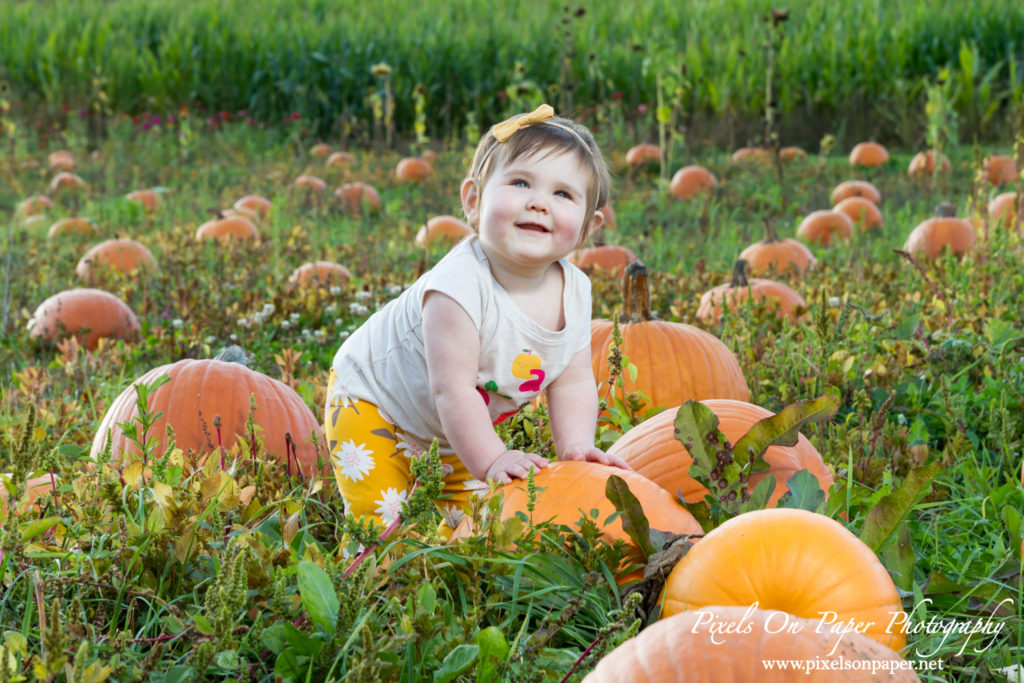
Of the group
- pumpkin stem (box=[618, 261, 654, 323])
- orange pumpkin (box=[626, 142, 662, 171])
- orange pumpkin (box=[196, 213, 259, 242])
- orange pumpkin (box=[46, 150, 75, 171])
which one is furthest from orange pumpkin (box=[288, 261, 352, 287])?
orange pumpkin (box=[46, 150, 75, 171])

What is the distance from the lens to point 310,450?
3.00 metres

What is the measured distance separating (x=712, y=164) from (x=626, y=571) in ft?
30.7

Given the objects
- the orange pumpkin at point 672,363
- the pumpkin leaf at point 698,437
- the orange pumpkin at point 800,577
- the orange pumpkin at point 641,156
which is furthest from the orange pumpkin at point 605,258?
the orange pumpkin at point 641,156

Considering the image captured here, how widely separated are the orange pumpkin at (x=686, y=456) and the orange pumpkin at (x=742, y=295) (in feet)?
6.11

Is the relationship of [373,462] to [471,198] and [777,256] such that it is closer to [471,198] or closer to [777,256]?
[471,198]

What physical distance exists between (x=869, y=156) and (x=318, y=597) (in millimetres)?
10621

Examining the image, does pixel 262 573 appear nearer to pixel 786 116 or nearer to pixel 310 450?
pixel 310 450

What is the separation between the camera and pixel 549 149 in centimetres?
245

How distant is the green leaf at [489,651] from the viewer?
1.61 metres

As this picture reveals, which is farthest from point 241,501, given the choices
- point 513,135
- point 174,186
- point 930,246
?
point 174,186

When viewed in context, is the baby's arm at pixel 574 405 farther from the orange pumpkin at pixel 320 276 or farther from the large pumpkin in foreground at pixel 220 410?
the orange pumpkin at pixel 320 276

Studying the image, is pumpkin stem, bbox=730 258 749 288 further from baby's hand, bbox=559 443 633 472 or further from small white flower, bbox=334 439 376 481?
small white flower, bbox=334 439 376 481

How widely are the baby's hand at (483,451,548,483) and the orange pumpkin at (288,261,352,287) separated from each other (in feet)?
9.80

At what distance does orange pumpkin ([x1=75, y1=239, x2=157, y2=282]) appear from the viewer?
18.4ft
